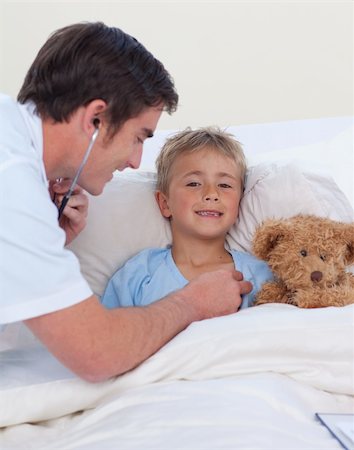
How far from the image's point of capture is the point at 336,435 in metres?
1.05

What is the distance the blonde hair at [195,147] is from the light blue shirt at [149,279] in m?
0.22

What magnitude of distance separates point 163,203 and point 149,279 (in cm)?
23

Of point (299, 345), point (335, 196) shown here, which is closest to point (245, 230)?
point (335, 196)

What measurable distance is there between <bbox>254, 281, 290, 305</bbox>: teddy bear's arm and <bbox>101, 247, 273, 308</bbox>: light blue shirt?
0.06 metres

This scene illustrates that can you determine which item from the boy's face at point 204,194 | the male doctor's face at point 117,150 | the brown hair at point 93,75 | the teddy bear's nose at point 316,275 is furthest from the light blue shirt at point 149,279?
the brown hair at point 93,75

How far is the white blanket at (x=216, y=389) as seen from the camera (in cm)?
107

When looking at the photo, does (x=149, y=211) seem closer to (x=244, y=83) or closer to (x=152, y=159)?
(x=152, y=159)

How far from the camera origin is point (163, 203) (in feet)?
5.97

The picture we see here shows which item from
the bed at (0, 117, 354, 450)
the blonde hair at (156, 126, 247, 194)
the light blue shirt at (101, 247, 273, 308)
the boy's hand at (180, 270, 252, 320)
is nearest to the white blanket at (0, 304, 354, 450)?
the bed at (0, 117, 354, 450)

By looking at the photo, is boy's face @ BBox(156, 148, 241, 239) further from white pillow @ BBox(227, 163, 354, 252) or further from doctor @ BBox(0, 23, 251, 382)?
doctor @ BBox(0, 23, 251, 382)

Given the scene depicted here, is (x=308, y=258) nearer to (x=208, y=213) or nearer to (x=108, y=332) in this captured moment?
(x=208, y=213)

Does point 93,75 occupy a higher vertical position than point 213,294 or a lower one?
higher

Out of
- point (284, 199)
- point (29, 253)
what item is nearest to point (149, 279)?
point (284, 199)

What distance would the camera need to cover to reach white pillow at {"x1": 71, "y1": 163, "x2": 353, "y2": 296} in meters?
1.73
